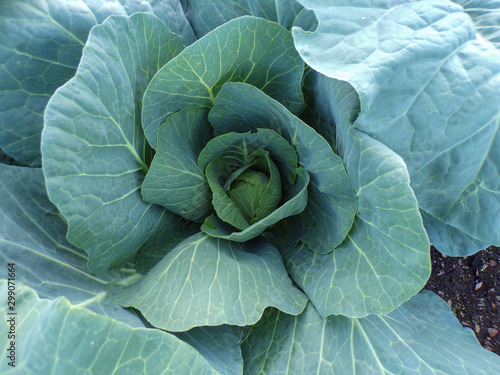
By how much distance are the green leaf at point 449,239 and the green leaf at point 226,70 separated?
58 centimetres

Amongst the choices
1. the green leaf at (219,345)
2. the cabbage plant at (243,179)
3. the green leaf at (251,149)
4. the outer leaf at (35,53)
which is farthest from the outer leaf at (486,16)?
the green leaf at (219,345)

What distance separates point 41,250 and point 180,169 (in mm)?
450

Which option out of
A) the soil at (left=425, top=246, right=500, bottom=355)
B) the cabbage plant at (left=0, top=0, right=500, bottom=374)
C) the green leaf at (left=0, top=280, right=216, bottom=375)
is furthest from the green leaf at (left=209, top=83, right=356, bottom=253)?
the soil at (left=425, top=246, right=500, bottom=355)

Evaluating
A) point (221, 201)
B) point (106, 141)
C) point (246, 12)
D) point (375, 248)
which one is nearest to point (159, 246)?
point (221, 201)

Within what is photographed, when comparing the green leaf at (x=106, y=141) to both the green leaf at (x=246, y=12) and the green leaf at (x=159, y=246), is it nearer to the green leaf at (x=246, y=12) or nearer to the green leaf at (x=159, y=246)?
the green leaf at (x=159, y=246)

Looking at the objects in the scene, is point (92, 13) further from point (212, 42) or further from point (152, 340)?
point (152, 340)

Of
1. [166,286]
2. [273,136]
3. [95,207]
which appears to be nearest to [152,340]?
[166,286]

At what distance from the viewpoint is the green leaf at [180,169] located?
44.0 inches

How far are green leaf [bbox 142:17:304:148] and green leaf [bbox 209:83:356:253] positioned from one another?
67 mm

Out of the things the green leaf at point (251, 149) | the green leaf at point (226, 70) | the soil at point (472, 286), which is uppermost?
the green leaf at point (226, 70)

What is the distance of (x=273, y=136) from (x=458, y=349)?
848mm

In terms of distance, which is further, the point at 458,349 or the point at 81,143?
the point at 458,349

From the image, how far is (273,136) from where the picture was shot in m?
1.18

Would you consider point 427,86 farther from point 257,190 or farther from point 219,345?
point 219,345
